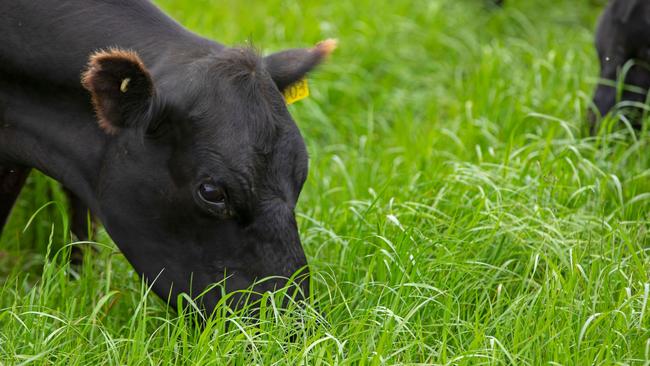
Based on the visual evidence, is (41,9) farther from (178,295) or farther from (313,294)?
(313,294)

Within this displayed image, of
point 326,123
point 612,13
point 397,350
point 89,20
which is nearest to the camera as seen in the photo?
point 397,350

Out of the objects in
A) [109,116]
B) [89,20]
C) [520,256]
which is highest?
[89,20]

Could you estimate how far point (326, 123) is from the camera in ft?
21.1

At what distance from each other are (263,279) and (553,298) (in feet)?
3.40

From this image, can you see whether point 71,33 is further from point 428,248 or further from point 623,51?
point 623,51

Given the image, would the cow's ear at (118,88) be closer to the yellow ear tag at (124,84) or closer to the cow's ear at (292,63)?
the yellow ear tag at (124,84)

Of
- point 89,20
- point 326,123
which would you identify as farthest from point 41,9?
point 326,123

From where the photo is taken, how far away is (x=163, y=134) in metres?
3.58

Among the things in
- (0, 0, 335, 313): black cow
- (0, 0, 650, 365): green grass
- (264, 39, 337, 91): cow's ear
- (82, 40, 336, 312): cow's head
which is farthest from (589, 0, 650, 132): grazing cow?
(82, 40, 336, 312): cow's head

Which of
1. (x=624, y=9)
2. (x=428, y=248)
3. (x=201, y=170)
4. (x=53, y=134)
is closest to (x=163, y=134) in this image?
(x=201, y=170)

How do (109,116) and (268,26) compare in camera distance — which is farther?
(268,26)

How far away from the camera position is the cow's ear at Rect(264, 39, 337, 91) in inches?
154

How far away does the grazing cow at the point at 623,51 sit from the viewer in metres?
5.19

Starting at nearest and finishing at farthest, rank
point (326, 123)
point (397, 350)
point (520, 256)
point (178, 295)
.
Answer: point (397, 350) → point (178, 295) → point (520, 256) → point (326, 123)
